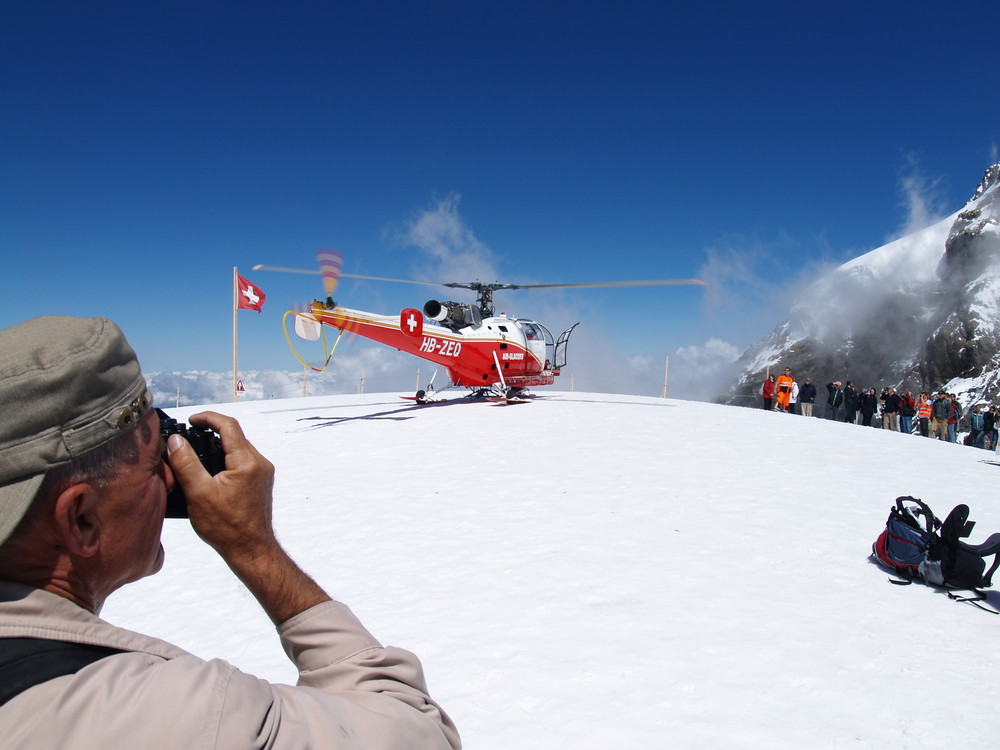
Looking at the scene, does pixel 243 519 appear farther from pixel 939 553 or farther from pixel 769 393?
pixel 769 393

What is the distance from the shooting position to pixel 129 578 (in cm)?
114

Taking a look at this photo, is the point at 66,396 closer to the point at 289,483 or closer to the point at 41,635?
the point at 41,635

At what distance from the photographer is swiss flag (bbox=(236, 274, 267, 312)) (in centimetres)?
1938

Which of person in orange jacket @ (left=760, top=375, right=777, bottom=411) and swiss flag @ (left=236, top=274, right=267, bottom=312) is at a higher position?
swiss flag @ (left=236, top=274, right=267, bottom=312)

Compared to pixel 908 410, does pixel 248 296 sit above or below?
above

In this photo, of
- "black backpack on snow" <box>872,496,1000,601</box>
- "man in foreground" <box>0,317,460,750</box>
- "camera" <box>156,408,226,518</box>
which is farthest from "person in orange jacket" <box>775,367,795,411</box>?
"camera" <box>156,408,226,518</box>

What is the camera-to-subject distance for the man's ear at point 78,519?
3.15 ft

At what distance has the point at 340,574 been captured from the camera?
202 inches

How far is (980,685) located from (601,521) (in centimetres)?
347

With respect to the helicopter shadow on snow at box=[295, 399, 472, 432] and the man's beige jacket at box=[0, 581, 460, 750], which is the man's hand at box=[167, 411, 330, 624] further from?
the helicopter shadow on snow at box=[295, 399, 472, 432]

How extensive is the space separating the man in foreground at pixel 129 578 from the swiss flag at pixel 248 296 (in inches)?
783

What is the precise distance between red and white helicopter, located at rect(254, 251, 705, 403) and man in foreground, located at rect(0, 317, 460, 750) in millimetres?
12498

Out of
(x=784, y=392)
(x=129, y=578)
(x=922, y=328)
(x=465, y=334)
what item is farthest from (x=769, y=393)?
(x=922, y=328)

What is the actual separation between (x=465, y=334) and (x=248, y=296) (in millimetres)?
8605
